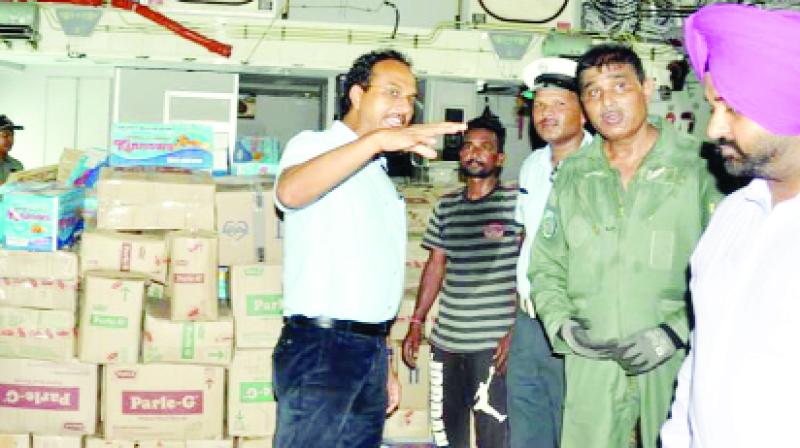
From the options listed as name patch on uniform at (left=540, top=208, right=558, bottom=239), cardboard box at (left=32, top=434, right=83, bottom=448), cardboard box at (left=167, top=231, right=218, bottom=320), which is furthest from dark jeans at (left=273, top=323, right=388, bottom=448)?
cardboard box at (left=32, top=434, right=83, bottom=448)

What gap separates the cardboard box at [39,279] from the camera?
3.39 m

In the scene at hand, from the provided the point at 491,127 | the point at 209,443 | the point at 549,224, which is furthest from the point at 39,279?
the point at 549,224

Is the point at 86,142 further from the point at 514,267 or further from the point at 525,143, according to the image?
the point at 514,267

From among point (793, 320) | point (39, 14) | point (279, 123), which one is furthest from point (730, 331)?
point (279, 123)

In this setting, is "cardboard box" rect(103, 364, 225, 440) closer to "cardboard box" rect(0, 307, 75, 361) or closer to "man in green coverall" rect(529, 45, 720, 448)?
"cardboard box" rect(0, 307, 75, 361)

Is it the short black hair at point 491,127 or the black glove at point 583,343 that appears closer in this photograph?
the black glove at point 583,343

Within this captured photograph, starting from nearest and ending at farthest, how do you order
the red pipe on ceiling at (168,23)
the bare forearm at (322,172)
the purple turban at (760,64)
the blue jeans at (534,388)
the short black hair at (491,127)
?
the purple turban at (760,64)
the bare forearm at (322,172)
the blue jeans at (534,388)
the red pipe on ceiling at (168,23)
the short black hair at (491,127)

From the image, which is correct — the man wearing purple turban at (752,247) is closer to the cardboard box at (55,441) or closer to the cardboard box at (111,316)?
the cardboard box at (111,316)

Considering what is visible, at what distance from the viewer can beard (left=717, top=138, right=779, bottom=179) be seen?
1323 millimetres

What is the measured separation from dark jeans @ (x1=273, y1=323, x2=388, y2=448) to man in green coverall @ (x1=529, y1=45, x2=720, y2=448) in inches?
21.8

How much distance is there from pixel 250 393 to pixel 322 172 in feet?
6.17

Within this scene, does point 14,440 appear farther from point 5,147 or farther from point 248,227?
point 5,147

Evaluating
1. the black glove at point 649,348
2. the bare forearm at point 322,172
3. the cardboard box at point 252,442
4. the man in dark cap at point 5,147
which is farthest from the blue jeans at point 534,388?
the man in dark cap at point 5,147

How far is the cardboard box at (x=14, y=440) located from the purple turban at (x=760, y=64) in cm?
328
